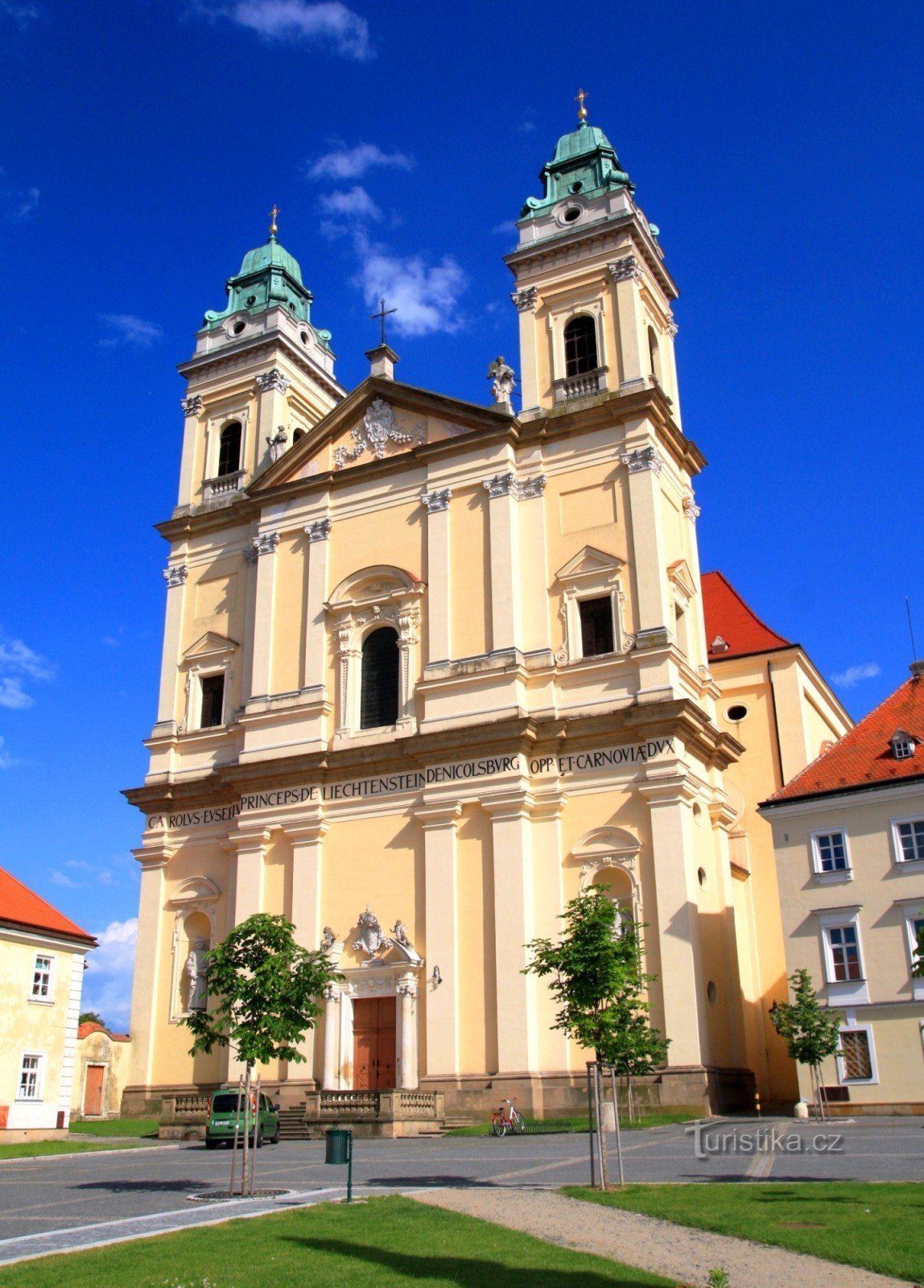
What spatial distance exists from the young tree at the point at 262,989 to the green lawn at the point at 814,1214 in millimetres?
5150

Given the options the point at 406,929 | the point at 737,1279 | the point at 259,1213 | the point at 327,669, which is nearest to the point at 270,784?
the point at 327,669

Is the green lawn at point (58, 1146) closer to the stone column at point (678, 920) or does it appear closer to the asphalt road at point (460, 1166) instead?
the asphalt road at point (460, 1166)

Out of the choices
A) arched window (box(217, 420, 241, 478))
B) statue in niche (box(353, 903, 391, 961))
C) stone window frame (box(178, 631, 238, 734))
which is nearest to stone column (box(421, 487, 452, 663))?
statue in niche (box(353, 903, 391, 961))

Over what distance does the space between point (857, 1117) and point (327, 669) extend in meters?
19.1

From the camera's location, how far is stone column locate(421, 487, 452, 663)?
35875 millimetres

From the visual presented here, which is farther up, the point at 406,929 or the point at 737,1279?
the point at 406,929

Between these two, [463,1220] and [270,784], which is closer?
[463,1220]

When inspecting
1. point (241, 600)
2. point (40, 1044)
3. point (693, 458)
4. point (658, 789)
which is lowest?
point (40, 1044)

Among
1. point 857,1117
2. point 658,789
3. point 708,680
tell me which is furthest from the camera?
point 708,680

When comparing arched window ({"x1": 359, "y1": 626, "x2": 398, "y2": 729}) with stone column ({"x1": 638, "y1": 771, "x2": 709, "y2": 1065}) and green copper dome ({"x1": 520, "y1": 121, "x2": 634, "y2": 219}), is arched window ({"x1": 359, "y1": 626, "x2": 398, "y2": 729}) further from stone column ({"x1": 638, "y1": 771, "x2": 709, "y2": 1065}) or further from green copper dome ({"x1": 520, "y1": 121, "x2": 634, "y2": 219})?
green copper dome ({"x1": 520, "y1": 121, "x2": 634, "y2": 219})

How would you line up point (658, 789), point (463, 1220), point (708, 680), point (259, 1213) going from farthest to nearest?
point (708, 680) → point (658, 789) → point (259, 1213) → point (463, 1220)

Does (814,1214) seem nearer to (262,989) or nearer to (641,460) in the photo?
(262,989)

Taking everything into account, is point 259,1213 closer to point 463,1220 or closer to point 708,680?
point 463,1220

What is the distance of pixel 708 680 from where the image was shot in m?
36.7
